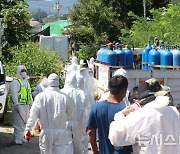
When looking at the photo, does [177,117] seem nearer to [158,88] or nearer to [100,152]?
[158,88]

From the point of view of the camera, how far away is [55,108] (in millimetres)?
6910

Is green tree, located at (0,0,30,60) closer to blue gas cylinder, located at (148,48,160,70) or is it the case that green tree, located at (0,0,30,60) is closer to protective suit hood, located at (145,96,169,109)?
blue gas cylinder, located at (148,48,160,70)

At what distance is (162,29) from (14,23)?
6542 mm

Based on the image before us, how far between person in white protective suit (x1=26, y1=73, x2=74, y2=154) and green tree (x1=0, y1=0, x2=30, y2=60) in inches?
511

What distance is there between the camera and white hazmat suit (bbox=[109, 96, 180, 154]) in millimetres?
3625

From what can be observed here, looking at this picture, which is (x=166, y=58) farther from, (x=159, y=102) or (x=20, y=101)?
(x=159, y=102)

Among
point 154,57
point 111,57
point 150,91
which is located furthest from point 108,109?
point 154,57

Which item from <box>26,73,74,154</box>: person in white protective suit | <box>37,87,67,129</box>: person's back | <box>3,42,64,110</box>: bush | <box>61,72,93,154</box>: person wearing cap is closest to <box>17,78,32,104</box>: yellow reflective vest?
<box>61,72,93,154</box>: person wearing cap

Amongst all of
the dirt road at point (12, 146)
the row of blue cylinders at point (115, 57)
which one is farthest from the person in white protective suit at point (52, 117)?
the row of blue cylinders at point (115, 57)

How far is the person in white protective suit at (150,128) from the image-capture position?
3.62 meters

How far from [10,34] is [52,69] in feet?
16.9

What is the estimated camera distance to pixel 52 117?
6887mm

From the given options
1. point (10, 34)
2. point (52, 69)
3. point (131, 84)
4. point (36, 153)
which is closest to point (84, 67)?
point (131, 84)

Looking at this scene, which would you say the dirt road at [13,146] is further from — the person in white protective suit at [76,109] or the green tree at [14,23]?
the green tree at [14,23]
